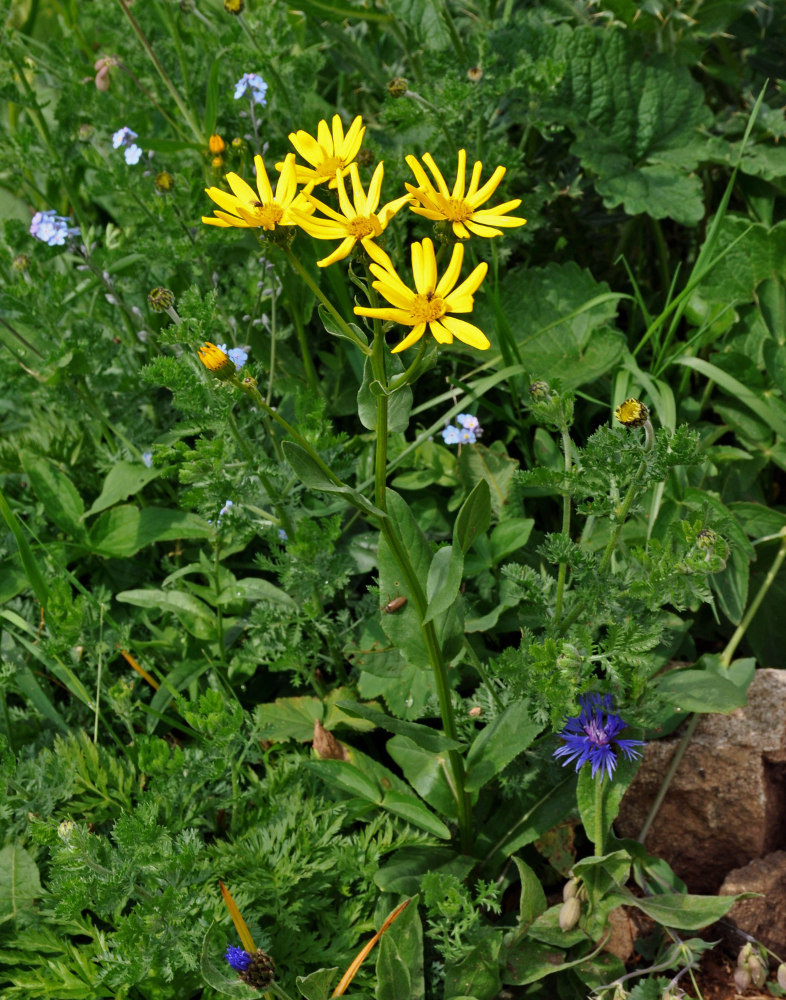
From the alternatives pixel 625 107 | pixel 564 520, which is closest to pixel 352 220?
pixel 564 520

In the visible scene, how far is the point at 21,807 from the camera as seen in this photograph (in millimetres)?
1793

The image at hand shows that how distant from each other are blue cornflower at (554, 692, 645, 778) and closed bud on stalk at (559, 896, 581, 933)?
255 mm

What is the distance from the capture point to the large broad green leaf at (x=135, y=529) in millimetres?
2225

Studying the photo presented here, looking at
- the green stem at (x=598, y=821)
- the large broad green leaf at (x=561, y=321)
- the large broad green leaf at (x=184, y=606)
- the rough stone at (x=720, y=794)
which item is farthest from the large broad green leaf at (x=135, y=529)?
the rough stone at (x=720, y=794)

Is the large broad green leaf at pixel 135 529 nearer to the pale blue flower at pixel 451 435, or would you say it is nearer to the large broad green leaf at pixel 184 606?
the large broad green leaf at pixel 184 606

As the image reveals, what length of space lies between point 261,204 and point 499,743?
1067mm

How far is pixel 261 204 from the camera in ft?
4.51

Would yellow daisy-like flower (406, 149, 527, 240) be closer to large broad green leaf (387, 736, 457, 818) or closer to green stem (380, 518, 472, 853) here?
green stem (380, 518, 472, 853)

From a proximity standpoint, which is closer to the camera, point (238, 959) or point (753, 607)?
point (238, 959)

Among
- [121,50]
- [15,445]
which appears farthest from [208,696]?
[121,50]

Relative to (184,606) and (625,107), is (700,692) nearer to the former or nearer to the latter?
(184,606)

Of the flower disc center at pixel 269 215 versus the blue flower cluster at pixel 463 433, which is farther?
the blue flower cluster at pixel 463 433

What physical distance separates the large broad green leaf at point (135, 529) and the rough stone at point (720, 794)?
1.17 metres

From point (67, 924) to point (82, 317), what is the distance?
147 centimetres
